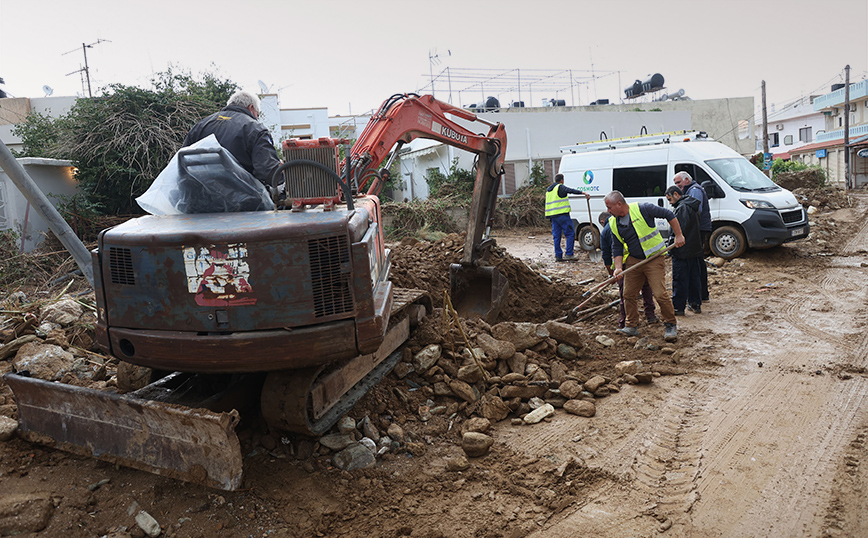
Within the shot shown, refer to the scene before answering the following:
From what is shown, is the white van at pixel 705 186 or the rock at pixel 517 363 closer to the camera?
the rock at pixel 517 363

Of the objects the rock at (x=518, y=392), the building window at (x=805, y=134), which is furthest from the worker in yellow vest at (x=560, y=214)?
the building window at (x=805, y=134)

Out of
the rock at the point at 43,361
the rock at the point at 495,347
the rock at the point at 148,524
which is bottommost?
the rock at the point at 148,524

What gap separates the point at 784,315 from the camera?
7.71 m

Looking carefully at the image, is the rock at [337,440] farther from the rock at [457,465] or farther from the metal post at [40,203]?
the metal post at [40,203]

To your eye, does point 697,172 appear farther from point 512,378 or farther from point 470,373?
point 470,373

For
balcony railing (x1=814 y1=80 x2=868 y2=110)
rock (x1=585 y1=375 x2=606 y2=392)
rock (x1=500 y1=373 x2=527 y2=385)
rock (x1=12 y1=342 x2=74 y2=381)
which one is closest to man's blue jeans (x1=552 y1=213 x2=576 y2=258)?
rock (x1=585 y1=375 x2=606 y2=392)

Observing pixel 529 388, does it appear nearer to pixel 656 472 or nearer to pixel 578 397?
Result: pixel 578 397

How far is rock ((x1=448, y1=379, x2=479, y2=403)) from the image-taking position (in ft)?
16.6

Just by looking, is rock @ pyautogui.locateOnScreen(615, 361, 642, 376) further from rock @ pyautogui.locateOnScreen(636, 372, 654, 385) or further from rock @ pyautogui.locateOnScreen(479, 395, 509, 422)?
rock @ pyautogui.locateOnScreen(479, 395, 509, 422)

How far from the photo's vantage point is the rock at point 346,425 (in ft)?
14.3

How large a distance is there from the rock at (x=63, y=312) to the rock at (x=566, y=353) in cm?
507

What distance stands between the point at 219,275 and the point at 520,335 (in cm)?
334

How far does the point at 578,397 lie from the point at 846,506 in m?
2.06

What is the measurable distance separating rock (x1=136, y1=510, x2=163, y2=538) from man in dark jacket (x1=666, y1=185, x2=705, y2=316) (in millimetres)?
6641
